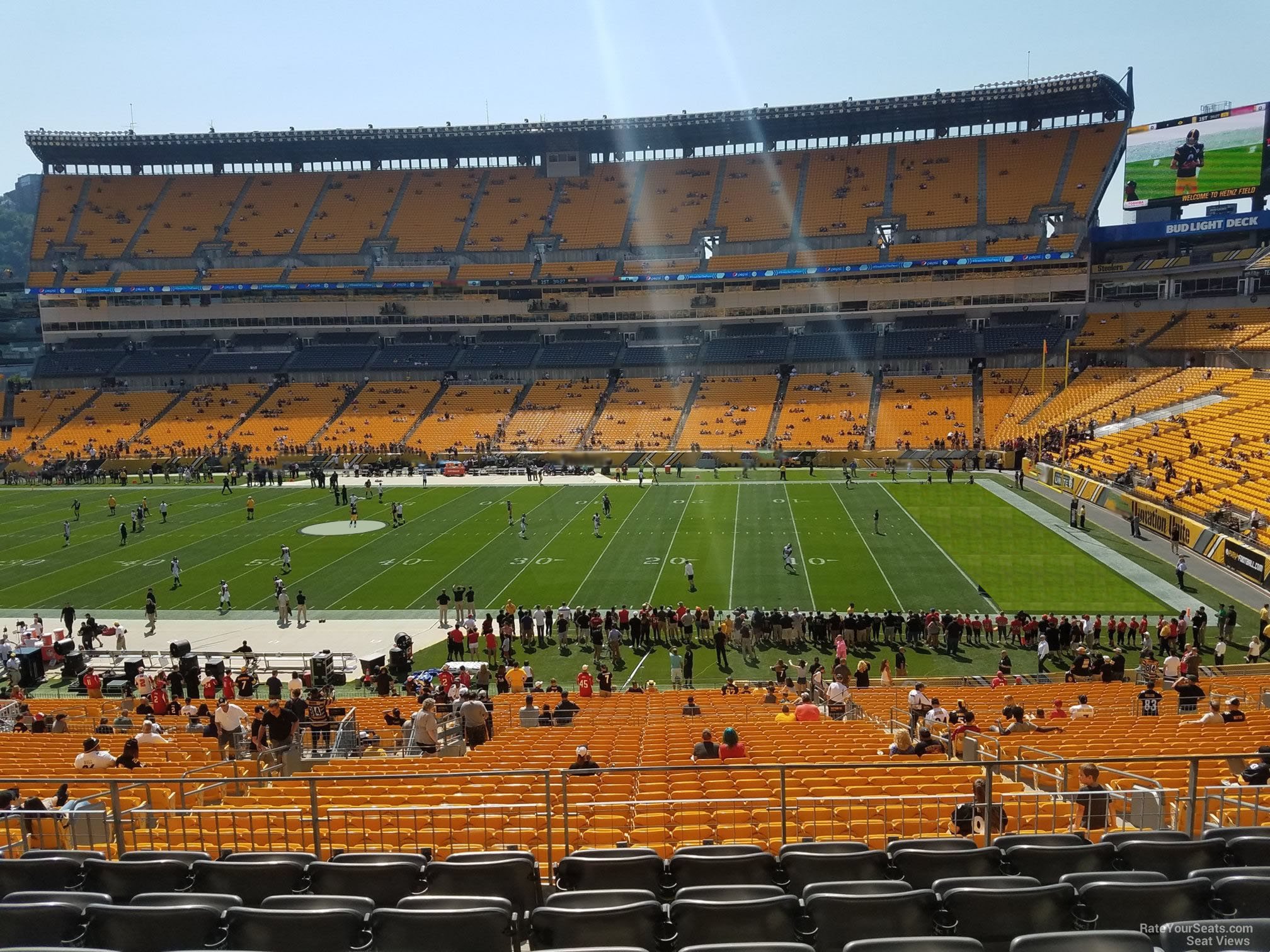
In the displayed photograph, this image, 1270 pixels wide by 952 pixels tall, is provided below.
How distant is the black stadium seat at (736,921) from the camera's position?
442cm

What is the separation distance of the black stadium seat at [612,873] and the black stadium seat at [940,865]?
1.46 meters

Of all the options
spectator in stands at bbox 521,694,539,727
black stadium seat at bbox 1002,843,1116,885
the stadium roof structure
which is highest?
the stadium roof structure

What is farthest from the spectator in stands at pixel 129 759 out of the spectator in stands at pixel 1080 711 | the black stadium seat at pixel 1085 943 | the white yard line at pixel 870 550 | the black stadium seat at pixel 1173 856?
the white yard line at pixel 870 550

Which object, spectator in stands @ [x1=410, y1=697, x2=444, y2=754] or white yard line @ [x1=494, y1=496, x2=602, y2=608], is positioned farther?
white yard line @ [x1=494, y1=496, x2=602, y2=608]

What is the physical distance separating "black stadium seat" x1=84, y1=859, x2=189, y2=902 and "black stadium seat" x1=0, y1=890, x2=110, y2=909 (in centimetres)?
36

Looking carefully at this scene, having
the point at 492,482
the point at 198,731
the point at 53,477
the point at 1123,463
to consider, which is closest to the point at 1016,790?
the point at 198,731

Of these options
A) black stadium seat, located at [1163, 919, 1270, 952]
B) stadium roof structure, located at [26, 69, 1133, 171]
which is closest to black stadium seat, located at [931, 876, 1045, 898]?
black stadium seat, located at [1163, 919, 1270, 952]

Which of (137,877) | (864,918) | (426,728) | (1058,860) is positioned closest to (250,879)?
(137,877)

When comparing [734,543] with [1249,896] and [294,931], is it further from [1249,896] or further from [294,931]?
[294,931]

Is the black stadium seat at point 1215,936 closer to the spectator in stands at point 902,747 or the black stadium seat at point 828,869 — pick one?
the black stadium seat at point 828,869

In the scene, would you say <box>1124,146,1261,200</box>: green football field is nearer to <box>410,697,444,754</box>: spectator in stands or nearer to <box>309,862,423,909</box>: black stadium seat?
<box>410,697,444,754</box>: spectator in stands

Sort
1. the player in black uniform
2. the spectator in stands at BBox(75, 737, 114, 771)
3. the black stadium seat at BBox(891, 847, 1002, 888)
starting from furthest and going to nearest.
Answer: the player in black uniform < the spectator in stands at BBox(75, 737, 114, 771) < the black stadium seat at BBox(891, 847, 1002, 888)

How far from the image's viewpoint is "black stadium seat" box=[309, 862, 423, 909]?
5.17 m

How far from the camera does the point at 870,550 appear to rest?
3189cm
